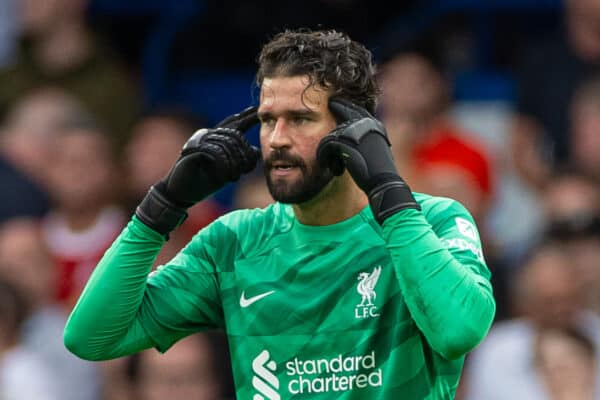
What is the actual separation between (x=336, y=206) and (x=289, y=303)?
0.98 feet

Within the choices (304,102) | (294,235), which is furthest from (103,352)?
(304,102)

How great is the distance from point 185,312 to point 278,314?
27cm

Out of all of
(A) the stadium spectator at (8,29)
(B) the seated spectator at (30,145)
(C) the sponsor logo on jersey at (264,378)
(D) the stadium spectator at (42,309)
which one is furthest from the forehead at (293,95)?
(A) the stadium spectator at (8,29)

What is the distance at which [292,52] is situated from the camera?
4227 mm

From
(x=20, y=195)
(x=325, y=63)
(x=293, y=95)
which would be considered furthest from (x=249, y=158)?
(x=20, y=195)

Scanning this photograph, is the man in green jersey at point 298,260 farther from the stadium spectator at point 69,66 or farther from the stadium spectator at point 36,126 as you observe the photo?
the stadium spectator at point 69,66

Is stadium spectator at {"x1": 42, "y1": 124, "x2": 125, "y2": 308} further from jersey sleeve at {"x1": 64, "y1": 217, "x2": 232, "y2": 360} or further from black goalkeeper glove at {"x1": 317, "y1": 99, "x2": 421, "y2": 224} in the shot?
black goalkeeper glove at {"x1": 317, "y1": 99, "x2": 421, "y2": 224}

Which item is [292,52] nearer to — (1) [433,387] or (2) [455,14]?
(1) [433,387]

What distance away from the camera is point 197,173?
166 inches

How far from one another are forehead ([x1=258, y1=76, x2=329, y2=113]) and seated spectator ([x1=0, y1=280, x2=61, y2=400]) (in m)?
3.08

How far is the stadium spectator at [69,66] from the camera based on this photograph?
843cm

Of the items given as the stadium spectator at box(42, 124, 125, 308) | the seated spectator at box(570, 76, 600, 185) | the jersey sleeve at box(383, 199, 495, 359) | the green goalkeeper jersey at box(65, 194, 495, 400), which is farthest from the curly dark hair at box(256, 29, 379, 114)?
the stadium spectator at box(42, 124, 125, 308)

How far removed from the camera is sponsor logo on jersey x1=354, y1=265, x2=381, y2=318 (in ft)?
13.7

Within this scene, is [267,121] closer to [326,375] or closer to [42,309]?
[326,375]
